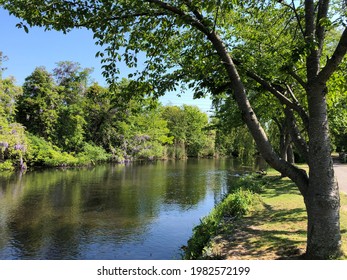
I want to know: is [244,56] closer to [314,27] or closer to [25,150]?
[314,27]

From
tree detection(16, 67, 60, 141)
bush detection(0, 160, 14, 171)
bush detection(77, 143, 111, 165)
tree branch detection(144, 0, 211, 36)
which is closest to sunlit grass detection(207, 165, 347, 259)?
tree branch detection(144, 0, 211, 36)

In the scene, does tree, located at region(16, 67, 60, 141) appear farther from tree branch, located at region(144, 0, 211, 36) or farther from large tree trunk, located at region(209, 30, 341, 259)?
large tree trunk, located at region(209, 30, 341, 259)

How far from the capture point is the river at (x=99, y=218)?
31.5 ft

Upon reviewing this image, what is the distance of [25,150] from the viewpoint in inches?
1141

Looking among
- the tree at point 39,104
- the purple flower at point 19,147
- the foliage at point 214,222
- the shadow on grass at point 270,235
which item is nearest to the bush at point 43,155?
the tree at point 39,104

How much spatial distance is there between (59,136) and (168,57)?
111 ft

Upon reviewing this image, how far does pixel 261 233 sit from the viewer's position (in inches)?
307

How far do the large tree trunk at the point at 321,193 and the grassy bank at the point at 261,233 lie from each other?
0.61 meters

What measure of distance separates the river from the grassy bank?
5.78ft

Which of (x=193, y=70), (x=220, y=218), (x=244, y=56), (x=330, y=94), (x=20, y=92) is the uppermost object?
(x=20, y=92)

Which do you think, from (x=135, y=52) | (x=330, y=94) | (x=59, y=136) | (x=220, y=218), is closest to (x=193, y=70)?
(x=135, y=52)

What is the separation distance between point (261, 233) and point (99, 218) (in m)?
7.46

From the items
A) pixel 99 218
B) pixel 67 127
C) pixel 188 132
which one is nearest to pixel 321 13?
pixel 99 218

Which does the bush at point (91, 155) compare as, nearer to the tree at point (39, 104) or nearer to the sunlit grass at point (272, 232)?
the tree at point (39, 104)
